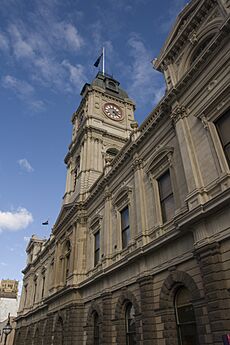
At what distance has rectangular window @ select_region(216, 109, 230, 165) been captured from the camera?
1076cm

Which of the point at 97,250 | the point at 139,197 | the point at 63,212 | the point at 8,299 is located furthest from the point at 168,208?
the point at 8,299

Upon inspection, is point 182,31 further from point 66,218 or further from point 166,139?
point 66,218

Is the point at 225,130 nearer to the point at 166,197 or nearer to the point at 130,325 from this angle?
the point at 166,197

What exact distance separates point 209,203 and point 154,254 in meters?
4.53

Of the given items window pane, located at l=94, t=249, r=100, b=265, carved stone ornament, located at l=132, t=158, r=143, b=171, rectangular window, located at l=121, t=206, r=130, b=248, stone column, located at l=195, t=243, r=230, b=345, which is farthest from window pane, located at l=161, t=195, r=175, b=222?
window pane, located at l=94, t=249, r=100, b=265

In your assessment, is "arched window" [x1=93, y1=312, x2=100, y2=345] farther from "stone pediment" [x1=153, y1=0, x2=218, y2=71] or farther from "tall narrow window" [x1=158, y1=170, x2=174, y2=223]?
"stone pediment" [x1=153, y1=0, x2=218, y2=71]

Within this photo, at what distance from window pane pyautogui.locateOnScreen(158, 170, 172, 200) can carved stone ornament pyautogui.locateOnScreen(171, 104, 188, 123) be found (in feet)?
9.26

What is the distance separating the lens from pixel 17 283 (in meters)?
84.2

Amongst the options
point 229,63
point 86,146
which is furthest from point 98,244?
point 229,63

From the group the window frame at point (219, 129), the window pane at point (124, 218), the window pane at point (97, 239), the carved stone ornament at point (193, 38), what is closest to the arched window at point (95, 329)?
the window pane at point (97, 239)

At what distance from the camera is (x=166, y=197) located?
46.4 feet

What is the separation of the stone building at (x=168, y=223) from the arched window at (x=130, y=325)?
48 mm

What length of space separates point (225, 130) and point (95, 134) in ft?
66.5

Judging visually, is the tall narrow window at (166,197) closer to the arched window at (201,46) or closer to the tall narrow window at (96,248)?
the arched window at (201,46)
